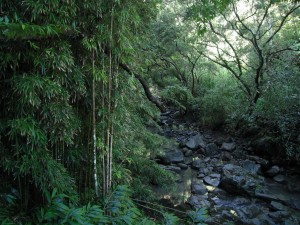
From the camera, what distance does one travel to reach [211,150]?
959cm

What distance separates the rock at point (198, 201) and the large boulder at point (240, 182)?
0.78 metres

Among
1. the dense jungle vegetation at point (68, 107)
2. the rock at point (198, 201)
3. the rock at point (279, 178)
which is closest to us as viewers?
the dense jungle vegetation at point (68, 107)

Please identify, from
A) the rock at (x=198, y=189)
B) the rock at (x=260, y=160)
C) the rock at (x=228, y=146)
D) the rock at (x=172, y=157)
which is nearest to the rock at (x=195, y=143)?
the rock at (x=228, y=146)

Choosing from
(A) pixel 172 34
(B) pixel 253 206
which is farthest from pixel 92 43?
(A) pixel 172 34

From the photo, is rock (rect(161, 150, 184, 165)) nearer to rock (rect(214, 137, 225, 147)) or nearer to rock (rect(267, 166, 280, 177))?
rock (rect(214, 137, 225, 147))

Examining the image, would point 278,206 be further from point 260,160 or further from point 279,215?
point 260,160

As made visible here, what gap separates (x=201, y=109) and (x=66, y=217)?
1048 cm

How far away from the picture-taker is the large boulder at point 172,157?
27.1ft

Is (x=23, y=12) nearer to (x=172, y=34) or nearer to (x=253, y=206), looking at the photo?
(x=253, y=206)

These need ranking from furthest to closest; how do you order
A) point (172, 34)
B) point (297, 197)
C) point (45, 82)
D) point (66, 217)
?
1. point (172, 34)
2. point (297, 197)
3. point (45, 82)
4. point (66, 217)

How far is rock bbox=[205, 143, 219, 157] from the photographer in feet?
31.1

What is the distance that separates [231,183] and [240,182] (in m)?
0.22

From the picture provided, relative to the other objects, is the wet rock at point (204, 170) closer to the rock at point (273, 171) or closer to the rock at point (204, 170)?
the rock at point (204, 170)

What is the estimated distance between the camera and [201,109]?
11969mm
